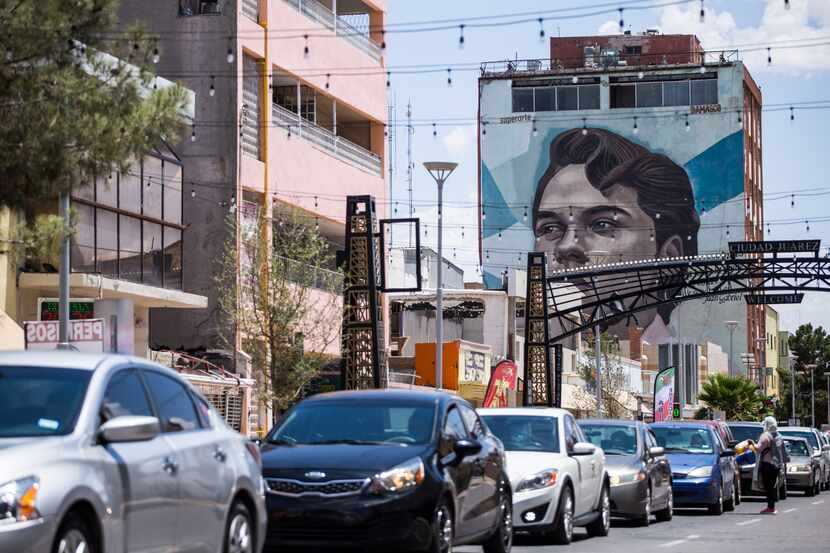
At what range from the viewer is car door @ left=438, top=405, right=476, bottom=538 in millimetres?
14891

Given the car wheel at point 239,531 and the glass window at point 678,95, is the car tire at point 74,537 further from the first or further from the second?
the glass window at point 678,95

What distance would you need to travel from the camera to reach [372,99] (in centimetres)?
5303

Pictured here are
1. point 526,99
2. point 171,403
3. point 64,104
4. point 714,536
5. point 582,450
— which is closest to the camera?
point 171,403

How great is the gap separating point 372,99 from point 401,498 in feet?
130

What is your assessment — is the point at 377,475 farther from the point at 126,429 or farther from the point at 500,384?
the point at 500,384

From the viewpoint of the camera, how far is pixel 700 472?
29.0 metres

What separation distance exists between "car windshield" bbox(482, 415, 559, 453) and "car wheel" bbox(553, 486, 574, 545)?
75 cm

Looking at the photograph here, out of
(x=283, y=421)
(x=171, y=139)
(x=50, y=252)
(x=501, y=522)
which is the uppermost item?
(x=171, y=139)

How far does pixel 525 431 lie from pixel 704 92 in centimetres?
10318

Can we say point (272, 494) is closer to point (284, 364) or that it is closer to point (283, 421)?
point (283, 421)

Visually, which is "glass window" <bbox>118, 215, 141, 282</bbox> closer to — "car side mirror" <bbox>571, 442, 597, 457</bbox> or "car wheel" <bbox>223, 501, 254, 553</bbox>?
"car side mirror" <bbox>571, 442, 597, 457</bbox>

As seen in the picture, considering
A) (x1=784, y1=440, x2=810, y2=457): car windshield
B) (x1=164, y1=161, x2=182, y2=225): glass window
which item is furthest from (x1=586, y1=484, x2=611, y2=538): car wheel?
(x1=784, y1=440, x2=810, y2=457): car windshield

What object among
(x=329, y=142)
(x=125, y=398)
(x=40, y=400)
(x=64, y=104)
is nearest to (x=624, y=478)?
(x=64, y=104)

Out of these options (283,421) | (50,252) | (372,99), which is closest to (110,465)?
(283,421)
